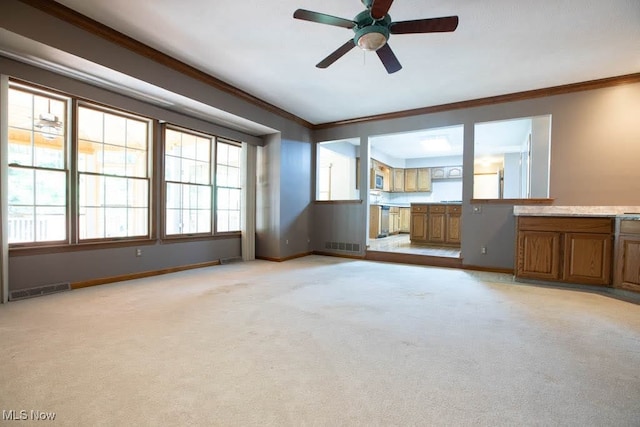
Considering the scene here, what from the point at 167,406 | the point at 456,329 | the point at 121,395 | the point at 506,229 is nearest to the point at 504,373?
the point at 456,329

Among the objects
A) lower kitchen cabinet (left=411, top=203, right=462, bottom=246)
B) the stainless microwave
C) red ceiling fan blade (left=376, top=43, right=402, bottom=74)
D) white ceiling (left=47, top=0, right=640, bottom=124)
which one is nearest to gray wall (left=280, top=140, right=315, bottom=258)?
white ceiling (left=47, top=0, right=640, bottom=124)

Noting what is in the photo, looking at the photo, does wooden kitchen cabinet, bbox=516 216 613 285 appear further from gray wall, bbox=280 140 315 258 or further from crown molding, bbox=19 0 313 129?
crown molding, bbox=19 0 313 129

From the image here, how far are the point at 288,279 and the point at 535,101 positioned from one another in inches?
186

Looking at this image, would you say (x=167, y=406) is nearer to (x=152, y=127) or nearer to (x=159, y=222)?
(x=159, y=222)

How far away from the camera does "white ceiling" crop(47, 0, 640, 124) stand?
270cm

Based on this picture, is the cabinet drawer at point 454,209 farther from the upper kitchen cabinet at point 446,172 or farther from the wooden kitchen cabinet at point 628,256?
the upper kitchen cabinet at point 446,172

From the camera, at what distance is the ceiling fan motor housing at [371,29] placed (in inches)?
93.0

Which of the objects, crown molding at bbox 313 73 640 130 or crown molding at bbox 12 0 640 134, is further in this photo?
crown molding at bbox 313 73 640 130

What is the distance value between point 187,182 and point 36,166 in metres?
1.86

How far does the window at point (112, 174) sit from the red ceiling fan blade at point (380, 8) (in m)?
3.60

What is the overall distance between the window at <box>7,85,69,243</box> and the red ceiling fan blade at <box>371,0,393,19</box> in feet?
12.0

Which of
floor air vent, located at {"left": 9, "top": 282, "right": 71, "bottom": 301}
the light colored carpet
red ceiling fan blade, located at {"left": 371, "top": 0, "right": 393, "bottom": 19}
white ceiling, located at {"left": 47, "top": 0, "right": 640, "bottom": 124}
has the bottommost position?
the light colored carpet

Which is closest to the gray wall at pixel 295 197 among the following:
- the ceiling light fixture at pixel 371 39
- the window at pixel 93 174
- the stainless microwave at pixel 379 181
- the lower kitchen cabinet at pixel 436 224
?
the window at pixel 93 174

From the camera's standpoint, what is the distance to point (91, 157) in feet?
12.1
